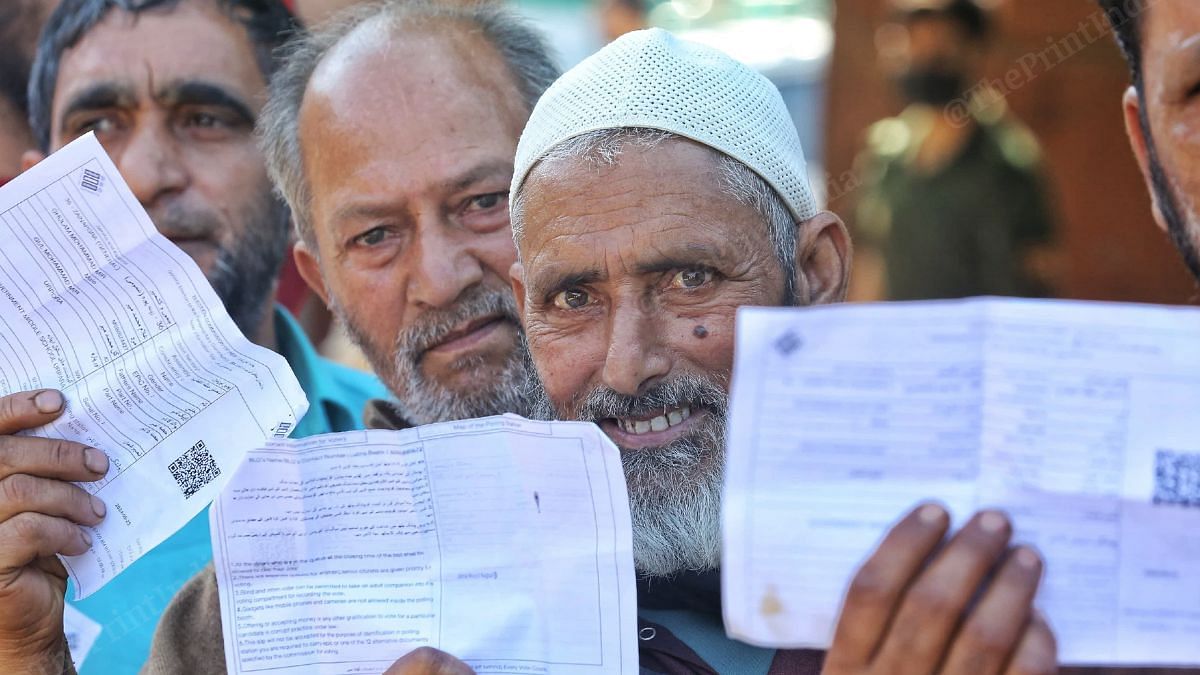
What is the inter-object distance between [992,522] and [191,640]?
158cm

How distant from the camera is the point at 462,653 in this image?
1.91m

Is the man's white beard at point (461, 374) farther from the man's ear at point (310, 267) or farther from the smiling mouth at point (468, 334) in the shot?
the man's ear at point (310, 267)

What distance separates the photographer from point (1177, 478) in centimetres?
145

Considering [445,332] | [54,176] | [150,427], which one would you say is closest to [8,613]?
[150,427]

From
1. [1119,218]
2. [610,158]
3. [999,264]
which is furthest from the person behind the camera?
[1119,218]

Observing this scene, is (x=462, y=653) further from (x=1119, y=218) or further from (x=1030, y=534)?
(x=1119, y=218)

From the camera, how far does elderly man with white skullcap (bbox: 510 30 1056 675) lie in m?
2.21

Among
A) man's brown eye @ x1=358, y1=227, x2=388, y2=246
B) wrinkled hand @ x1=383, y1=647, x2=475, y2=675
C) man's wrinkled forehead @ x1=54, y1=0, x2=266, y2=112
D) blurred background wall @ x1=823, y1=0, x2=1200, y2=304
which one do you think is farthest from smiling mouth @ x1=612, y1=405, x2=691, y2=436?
blurred background wall @ x1=823, y1=0, x2=1200, y2=304

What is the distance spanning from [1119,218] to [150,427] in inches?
254

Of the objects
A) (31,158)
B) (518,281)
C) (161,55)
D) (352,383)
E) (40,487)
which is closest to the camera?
(40,487)

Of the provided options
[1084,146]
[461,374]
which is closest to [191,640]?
[461,374]

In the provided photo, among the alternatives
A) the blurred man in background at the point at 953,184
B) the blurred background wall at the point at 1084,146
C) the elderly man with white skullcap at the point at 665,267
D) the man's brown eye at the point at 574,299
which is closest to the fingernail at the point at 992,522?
the elderly man with white skullcap at the point at 665,267

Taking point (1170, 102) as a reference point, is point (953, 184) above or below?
below

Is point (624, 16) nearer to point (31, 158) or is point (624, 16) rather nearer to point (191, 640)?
point (31, 158)
